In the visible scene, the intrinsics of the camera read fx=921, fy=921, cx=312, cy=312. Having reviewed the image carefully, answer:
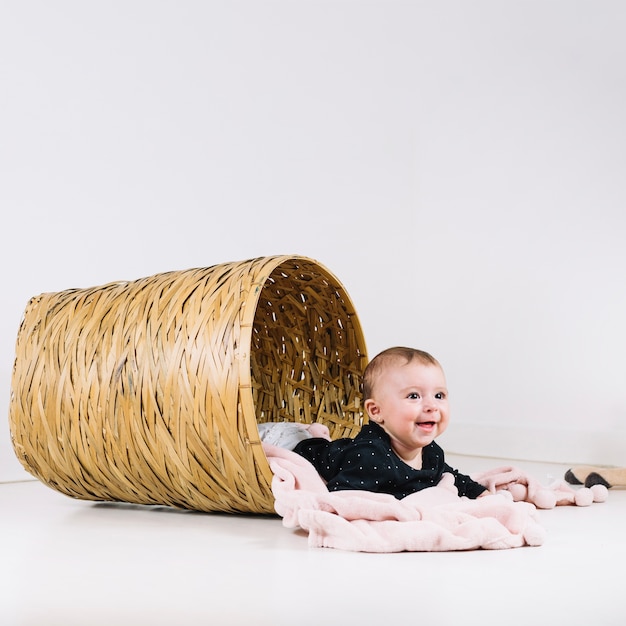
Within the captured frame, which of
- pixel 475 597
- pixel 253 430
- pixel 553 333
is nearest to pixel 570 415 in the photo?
pixel 553 333

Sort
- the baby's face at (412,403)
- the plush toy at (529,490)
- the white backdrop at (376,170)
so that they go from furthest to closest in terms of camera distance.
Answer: the white backdrop at (376,170), the plush toy at (529,490), the baby's face at (412,403)

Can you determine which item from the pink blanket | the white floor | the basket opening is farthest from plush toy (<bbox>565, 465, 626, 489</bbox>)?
the pink blanket

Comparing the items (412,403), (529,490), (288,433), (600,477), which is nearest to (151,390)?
(288,433)

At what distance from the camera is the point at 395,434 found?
165cm

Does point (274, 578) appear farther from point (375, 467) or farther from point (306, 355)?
point (306, 355)

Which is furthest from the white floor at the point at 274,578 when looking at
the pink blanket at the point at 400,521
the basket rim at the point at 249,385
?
the basket rim at the point at 249,385

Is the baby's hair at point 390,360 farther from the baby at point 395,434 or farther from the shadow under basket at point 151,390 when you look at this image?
the shadow under basket at point 151,390

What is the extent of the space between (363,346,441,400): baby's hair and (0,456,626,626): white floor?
30 cm

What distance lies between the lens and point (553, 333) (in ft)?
9.02

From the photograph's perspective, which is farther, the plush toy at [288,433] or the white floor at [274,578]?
the plush toy at [288,433]

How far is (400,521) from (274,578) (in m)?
0.28

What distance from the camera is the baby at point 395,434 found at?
1.55 meters

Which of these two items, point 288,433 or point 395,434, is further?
point 288,433

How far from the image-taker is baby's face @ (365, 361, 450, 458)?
1.62 m
